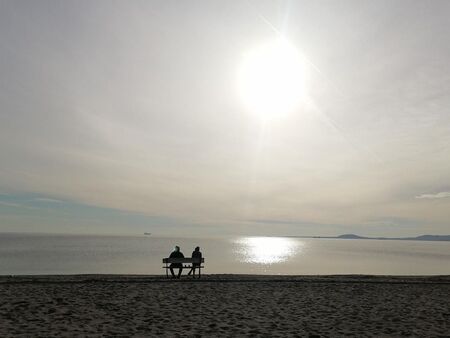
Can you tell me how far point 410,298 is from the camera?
15414mm

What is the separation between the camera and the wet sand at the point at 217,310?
9.45m

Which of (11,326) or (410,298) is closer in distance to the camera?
(11,326)

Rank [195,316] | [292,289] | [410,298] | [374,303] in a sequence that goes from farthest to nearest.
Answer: [292,289] < [410,298] < [374,303] < [195,316]

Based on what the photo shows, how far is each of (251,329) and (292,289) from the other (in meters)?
8.10

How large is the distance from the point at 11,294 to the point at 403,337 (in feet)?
40.9

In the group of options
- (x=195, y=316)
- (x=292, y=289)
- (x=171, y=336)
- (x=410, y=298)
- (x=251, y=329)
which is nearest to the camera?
(x=171, y=336)

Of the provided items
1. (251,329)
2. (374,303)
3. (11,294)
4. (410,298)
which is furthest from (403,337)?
(11,294)

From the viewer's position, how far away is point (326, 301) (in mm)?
14234

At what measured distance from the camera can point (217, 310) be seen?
1209 cm

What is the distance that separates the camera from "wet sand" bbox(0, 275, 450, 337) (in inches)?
372

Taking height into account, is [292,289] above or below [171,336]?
above

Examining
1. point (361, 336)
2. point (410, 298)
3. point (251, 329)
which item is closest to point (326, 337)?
point (361, 336)

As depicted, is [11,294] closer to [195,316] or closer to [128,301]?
[128,301]

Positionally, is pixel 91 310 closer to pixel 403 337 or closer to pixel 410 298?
pixel 403 337
